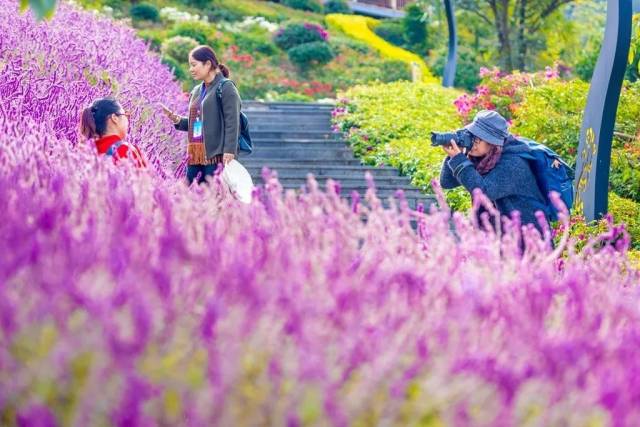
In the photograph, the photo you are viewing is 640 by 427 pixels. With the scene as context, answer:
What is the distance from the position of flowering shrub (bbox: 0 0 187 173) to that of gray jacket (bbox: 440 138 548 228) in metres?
1.92

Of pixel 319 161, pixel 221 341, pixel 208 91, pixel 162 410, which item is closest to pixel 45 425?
pixel 162 410

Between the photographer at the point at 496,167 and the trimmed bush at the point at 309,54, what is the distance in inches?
970

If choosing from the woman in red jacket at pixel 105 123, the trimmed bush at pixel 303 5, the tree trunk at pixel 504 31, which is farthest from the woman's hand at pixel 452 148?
the trimmed bush at pixel 303 5

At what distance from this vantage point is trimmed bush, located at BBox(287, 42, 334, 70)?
30.8 m

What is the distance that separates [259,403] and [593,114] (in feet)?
22.2

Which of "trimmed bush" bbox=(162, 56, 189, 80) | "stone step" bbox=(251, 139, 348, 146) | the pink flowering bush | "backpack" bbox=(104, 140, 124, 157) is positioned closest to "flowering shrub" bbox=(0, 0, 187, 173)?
"backpack" bbox=(104, 140, 124, 157)

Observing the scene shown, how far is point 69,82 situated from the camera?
8.37 metres

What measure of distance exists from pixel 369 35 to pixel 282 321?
114 ft

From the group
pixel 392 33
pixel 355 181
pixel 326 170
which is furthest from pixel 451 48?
pixel 392 33

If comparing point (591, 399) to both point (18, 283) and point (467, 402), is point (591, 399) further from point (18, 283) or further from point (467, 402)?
point (18, 283)

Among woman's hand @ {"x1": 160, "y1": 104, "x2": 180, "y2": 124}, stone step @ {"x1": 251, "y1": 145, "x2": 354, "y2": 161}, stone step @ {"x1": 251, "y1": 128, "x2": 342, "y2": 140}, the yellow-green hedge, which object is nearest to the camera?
woman's hand @ {"x1": 160, "y1": 104, "x2": 180, "y2": 124}

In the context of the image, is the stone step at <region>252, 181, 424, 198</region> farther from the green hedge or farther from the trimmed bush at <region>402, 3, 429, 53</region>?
the trimmed bush at <region>402, 3, 429, 53</region>

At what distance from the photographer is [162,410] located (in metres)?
2.43

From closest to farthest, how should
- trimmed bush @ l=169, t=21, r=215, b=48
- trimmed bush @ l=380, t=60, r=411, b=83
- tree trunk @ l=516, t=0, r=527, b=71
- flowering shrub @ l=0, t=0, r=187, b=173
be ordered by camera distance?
1. flowering shrub @ l=0, t=0, r=187, b=173
2. tree trunk @ l=516, t=0, r=527, b=71
3. trimmed bush @ l=169, t=21, r=215, b=48
4. trimmed bush @ l=380, t=60, r=411, b=83
